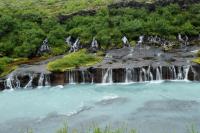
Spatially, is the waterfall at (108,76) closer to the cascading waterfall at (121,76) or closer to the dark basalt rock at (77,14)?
the cascading waterfall at (121,76)

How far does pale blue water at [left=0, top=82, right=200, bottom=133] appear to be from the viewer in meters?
24.6

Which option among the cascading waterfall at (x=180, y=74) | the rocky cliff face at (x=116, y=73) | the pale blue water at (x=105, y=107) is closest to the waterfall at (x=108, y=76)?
the rocky cliff face at (x=116, y=73)

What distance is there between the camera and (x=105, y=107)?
2794 cm

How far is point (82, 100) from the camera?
A: 3014 centimetres

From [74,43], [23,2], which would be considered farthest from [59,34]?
[23,2]

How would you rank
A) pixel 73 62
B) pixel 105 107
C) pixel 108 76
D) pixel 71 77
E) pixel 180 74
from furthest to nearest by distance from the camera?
pixel 73 62, pixel 71 77, pixel 108 76, pixel 180 74, pixel 105 107

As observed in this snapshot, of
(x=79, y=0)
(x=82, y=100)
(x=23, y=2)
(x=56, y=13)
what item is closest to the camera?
(x=82, y=100)

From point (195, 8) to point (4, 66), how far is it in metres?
22.4

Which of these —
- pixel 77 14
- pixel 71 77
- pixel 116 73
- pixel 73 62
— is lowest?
pixel 71 77

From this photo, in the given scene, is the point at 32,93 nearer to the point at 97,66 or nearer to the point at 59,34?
the point at 97,66

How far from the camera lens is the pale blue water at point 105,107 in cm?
2456

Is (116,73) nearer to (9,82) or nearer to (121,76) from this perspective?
(121,76)

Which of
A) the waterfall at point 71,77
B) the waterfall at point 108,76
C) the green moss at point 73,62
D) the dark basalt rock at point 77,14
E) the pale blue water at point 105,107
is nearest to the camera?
the pale blue water at point 105,107

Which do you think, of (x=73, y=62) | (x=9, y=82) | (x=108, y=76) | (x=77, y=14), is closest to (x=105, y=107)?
(x=108, y=76)
